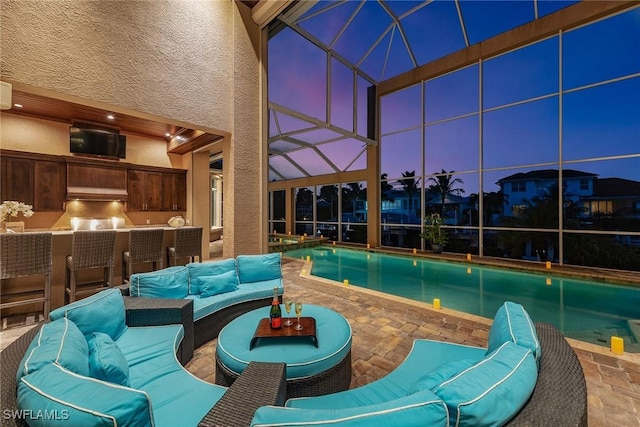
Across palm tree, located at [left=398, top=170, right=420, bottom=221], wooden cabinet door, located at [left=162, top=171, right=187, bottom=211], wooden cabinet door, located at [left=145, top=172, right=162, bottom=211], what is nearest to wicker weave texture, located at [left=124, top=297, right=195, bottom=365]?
wooden cabinet door, located at [left=145, top=172, right=162, bottom=211]

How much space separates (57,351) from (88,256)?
2.95 meters

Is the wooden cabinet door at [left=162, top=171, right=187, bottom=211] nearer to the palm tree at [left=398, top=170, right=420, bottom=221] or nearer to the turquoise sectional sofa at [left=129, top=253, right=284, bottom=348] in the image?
the turquoise sectional sofa at [left=129, top=253, right=284, bottom=348]

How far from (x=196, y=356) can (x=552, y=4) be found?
33.4 ft

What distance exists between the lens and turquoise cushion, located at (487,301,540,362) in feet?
4.36

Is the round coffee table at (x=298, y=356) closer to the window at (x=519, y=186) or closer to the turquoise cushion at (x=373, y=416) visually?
the turquoise cushion at (x=373, y=416)

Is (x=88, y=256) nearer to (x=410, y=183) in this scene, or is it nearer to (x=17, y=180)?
(x=17, y=180)

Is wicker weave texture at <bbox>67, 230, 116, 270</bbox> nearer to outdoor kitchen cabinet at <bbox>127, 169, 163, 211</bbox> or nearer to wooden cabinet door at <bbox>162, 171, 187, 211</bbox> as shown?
outdoor kitchen cabinet at <bbox>127, 169, 163, 211</bbox>

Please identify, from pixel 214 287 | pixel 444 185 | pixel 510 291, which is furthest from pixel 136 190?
pixel 444 185

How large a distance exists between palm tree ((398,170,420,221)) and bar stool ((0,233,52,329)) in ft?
29.4

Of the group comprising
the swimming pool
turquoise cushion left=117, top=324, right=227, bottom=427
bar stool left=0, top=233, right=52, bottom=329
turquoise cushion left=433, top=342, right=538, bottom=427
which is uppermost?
bar stool left=0, top=233, right=52, bottom=329

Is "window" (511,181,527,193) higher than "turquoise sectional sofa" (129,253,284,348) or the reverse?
higher

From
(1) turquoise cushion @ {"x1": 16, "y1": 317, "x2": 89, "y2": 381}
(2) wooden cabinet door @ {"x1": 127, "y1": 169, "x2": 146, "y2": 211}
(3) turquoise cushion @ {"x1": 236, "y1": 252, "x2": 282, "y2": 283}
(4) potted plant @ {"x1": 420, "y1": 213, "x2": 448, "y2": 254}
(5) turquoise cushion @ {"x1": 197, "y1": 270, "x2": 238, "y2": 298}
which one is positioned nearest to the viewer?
(1) turquoise cushion @ {"x1": 16, "y1": 317, "x2": 89, "y2": 381}

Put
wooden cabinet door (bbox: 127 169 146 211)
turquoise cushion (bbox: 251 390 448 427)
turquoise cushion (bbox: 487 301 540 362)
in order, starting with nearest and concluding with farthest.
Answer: turquoise cushion (bbox: 251 390 448 427), turquoise cushion (bbox: 487 301 540 362), wooden cabinet door (bbox: 127 169 146 211)

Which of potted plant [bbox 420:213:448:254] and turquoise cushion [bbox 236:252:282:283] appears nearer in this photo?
turquoise cushion [bbox 236:252:282:283]
